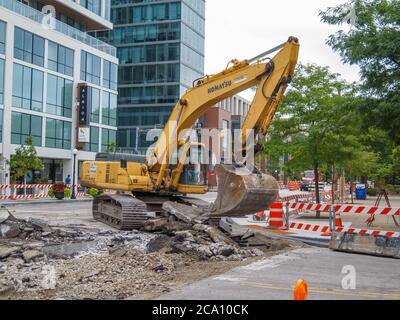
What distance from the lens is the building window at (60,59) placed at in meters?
42.6

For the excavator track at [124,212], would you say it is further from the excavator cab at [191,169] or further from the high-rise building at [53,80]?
the high-rise building at [53,80]


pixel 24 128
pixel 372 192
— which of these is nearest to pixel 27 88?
pixel 24 128

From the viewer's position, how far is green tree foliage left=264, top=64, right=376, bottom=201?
21.9 m

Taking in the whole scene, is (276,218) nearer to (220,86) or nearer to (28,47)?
(220,86)

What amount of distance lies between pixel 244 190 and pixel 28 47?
104ft

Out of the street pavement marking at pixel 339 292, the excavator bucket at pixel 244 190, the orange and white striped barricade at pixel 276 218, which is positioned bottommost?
the street pavement marking at pixel 339 292

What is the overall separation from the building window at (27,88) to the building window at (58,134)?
190 cm

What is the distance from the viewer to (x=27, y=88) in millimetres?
39875

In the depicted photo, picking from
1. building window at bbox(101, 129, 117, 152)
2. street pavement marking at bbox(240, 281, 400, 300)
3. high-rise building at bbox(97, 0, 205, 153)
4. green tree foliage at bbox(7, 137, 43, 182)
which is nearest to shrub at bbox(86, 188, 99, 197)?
green tree foliage at bbox(7, 137, 43, 182)

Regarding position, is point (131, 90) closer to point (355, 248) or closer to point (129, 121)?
point (129, 121)

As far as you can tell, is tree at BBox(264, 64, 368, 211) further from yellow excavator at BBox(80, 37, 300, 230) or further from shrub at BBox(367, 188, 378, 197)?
shrub at BBox(367, 188, 378, 197)

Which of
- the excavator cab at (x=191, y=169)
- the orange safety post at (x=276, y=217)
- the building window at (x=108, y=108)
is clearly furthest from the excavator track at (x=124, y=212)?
the building window at (x=108, y=108)

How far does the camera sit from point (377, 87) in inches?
635

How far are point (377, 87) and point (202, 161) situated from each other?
6.07 meters
